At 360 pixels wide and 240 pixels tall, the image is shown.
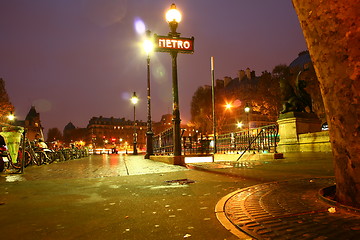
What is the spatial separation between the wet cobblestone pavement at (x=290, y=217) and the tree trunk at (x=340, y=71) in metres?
0.38

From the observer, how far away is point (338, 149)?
3027 mm

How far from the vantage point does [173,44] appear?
10719 mm

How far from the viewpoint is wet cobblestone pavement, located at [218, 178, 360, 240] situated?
7.52ft

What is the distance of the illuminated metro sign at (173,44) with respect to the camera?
A: 34.6 ft

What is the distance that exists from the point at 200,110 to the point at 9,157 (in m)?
49.1

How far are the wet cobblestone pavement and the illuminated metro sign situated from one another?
7927 mm

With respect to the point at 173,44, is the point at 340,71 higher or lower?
lower

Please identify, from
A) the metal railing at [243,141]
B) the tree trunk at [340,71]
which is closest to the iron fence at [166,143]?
the metal railing at [243,141]

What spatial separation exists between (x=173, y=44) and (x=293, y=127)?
8.69 metres

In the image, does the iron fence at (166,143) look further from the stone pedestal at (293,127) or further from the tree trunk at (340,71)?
the tree trunk at (340,71)

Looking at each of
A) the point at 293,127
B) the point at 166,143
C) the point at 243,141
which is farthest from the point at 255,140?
the point at 166,143

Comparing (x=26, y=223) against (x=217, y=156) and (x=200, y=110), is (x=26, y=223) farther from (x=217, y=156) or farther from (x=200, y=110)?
(x=200, y=110)

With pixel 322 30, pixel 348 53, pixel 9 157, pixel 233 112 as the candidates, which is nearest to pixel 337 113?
pixel 348 53

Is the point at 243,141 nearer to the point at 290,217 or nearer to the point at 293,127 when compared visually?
the point at 293,127
